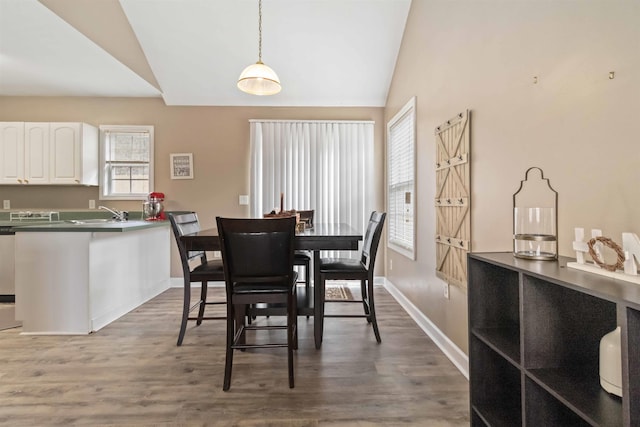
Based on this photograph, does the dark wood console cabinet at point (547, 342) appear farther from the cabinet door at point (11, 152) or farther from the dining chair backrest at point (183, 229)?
the cabinet door at point (11, 152)

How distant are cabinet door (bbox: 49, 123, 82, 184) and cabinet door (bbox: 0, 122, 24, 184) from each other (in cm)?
36

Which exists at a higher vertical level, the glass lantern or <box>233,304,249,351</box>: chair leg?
the glass lantern

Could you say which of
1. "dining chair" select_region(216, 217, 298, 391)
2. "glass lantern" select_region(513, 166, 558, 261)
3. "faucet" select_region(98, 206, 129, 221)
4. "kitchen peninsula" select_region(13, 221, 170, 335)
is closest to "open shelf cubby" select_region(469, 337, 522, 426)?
"glass lantern" select_region(513, 166, 558, 261)

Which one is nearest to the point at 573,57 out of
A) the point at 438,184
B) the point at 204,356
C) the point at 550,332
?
the point at 550,332

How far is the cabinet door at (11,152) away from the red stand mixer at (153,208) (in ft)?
5.03

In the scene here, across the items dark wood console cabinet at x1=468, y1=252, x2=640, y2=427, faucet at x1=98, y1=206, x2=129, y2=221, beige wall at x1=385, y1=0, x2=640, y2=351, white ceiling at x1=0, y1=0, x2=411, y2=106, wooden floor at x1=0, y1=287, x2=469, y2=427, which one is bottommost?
wooden floor at x1=0, y1=287, x2=469, y2=427

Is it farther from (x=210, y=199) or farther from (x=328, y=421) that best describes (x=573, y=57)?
(x=210, y=199)

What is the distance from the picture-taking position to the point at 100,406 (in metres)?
1.74

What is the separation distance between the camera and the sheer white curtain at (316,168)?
14.0 ft

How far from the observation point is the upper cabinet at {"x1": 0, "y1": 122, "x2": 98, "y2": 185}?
155 inches

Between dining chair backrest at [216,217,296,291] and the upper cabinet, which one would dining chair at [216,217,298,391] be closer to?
dining chair backrest at [216,217,296,291]

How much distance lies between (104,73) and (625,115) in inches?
179

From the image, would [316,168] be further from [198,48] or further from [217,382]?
[217,382]

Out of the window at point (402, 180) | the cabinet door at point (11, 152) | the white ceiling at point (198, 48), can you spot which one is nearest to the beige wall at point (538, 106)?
the window at point (402, 180)
